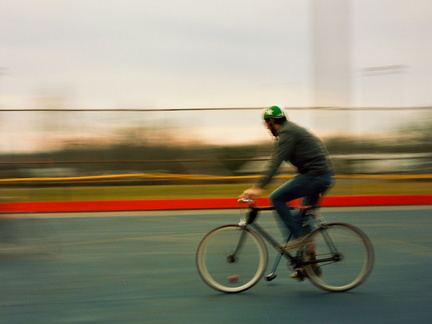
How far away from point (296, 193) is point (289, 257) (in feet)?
2.09

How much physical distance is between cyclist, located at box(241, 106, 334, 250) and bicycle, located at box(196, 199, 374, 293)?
12 cm

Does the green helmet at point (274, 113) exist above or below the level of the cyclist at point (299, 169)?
above

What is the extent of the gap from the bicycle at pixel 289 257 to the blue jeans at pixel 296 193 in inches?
3.8

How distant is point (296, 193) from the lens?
6.01m

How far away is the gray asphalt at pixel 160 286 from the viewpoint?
5223 millimetres

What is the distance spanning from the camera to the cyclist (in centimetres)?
591

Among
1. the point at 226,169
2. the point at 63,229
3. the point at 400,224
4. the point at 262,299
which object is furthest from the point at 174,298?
the point at 226,169

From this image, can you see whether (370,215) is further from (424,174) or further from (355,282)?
(355,282)

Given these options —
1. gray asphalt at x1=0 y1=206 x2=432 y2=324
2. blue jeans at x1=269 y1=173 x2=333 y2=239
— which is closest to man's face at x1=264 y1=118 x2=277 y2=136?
blue jeans at x1=269 y1=173 x2=333 y2=239

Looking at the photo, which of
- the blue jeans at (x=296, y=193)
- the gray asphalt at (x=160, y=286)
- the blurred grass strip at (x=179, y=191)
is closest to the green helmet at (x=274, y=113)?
the blue jeans at (x=296, y=193)

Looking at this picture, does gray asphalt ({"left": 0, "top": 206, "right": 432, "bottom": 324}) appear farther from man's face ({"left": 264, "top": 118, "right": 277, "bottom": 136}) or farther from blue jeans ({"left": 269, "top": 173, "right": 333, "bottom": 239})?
man's face ({"left": 264, "top": 118, "right": 277, "bottom": 136})

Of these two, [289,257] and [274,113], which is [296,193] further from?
[274,113]

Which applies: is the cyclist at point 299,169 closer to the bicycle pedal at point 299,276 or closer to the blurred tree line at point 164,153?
the bicycle pedal at point 299,276

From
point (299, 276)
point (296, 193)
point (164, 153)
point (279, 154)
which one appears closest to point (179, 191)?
point (164, 153)
